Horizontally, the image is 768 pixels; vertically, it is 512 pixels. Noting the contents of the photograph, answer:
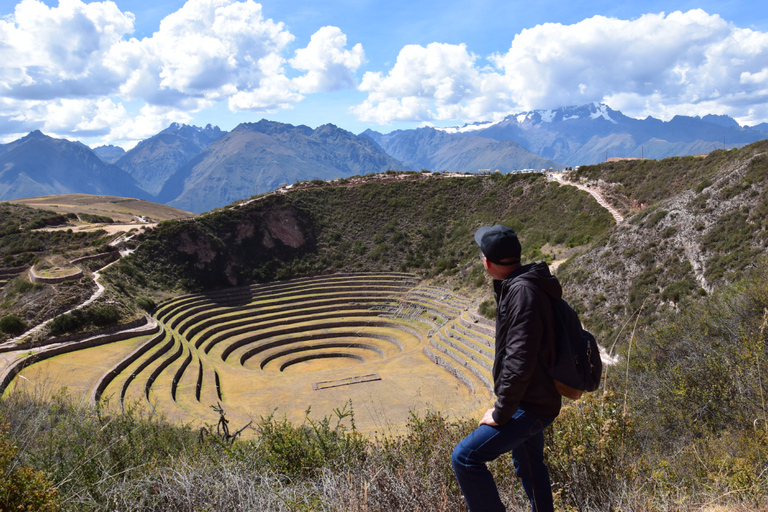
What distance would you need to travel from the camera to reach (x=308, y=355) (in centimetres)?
2616

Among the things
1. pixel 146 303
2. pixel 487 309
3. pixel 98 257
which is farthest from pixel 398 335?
pixel 98 257

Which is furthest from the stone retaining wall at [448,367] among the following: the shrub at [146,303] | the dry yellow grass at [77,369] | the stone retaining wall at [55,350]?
the shrub at [146,303]

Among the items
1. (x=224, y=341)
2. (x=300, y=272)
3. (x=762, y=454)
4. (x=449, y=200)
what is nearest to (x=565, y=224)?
(x=449, y=200)

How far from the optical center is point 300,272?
38.7 m

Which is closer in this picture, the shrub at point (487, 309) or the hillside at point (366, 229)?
the shrub at point (487, 309)

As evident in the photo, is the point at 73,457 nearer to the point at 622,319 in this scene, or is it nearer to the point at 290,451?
the point at 290,451

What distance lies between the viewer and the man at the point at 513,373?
2.74 meters

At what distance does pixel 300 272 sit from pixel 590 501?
36.3m

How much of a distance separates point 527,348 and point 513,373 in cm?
20

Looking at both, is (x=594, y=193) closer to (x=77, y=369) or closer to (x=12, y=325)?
(x=77, y=369)

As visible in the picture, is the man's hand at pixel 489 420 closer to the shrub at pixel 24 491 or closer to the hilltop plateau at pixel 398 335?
the hilltop plateau at pixel 398 335

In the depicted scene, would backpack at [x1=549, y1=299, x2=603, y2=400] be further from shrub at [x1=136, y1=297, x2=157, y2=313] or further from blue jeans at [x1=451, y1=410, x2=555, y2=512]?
shrub at [x1=136, y1=297, x2=157, y2=313]

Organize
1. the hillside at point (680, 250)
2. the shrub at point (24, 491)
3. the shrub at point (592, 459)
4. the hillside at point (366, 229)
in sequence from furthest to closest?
the hillside at point (366, 229)
the hillside at point (680, 250)
the shrub at point (592, 459)
the shrub at point (24, 491)

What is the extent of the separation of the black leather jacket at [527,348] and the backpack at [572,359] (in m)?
0.06
